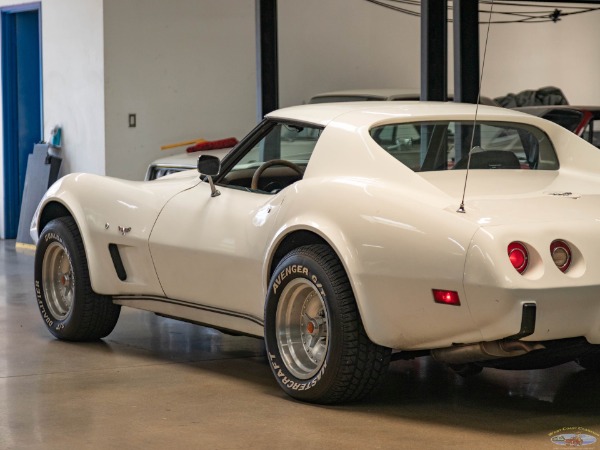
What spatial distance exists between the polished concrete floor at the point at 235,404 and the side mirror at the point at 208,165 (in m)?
1.04

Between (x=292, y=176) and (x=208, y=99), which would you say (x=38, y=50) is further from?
(x=292, y=176)

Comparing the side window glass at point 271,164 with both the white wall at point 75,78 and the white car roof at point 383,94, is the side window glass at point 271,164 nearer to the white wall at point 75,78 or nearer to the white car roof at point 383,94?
the white wall at point 75,78

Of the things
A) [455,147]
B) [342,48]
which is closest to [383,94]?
[342,48]

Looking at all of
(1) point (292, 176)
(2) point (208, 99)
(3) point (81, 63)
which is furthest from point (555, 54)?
(1) point (292, 176)

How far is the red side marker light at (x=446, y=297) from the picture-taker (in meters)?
4.64

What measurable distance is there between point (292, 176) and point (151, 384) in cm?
132

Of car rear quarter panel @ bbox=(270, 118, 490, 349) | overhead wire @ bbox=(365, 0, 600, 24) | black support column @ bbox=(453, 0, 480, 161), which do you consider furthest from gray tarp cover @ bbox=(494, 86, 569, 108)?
car rear quarter panel @ bbox=(270, 118, 490, 349)

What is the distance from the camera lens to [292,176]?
6.13 metres

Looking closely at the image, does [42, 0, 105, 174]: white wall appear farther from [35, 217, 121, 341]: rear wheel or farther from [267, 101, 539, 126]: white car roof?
[267, 101, 539, 126]: white car roof

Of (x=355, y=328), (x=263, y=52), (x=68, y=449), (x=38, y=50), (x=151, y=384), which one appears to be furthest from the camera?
(x=38, y=50)

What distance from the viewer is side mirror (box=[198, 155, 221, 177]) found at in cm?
593

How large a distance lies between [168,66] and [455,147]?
23.7 ft

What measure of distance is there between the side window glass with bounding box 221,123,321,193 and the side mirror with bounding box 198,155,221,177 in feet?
0.55

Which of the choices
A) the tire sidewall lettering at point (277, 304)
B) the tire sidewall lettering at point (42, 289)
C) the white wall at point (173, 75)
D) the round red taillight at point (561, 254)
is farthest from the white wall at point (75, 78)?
the round red taillight at point (561, 254)
